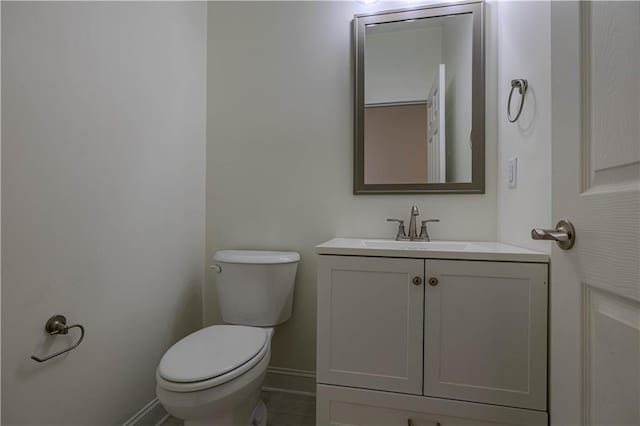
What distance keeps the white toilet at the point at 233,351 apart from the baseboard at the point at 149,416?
38 cm

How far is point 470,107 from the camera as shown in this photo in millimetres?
1414

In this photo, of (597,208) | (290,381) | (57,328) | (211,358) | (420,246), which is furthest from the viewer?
(290,381)

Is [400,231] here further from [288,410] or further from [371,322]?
[288,410]

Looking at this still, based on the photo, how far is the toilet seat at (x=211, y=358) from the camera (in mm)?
940

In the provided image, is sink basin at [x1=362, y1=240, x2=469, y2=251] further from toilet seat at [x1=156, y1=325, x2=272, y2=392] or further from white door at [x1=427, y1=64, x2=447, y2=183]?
toilet seat at [x1=156, y1=325, x2=272, y2=392]

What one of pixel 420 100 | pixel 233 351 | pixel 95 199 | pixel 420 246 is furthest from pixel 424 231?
pixel 95 199

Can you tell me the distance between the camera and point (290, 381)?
1.61 meters

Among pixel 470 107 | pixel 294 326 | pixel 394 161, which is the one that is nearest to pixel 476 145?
pixel 470 107

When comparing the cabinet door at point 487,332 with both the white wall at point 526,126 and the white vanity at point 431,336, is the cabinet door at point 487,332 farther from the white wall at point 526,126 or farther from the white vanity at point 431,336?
the white wall at point 526,126

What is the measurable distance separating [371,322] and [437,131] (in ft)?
3.27

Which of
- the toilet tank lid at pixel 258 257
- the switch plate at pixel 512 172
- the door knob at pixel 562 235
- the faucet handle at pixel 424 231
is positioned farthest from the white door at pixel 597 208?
the toilet tank lid at pixel 258 257

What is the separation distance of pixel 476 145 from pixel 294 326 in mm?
1329

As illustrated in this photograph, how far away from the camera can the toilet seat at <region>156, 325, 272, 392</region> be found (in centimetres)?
94

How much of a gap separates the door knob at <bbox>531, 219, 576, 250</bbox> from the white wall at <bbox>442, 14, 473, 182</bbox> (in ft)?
2.76
